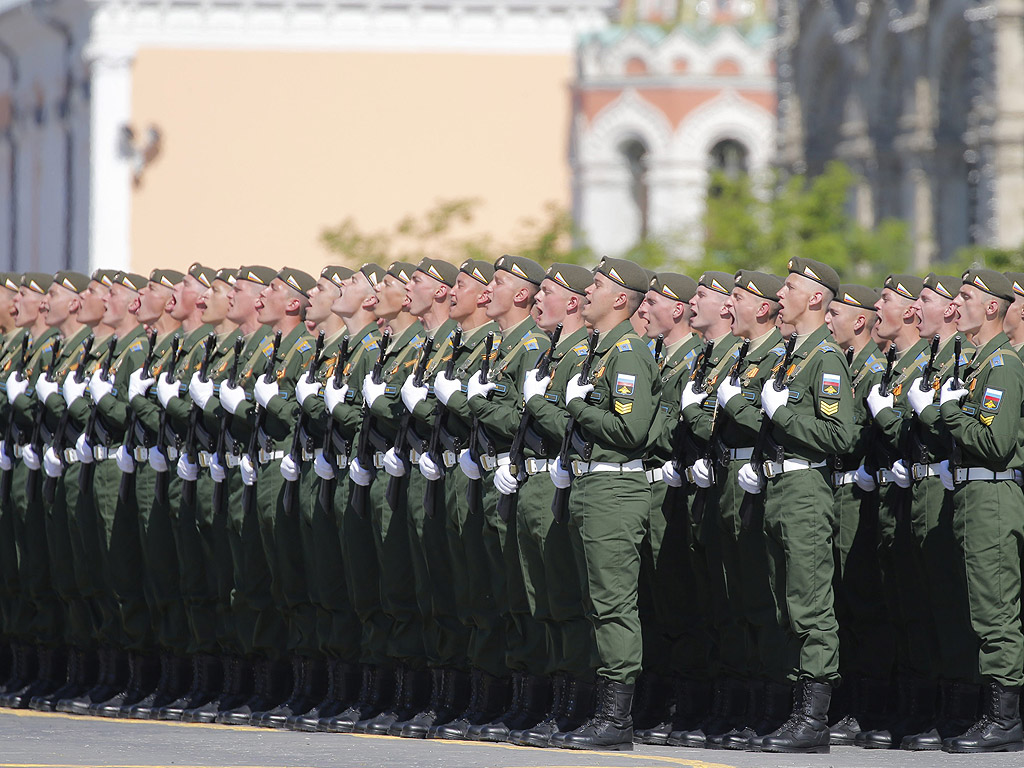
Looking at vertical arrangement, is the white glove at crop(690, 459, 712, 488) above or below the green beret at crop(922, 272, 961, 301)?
below

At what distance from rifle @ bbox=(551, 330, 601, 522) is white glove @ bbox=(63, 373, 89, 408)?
116 inches

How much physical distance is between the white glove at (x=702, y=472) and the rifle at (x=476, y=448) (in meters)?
0.84

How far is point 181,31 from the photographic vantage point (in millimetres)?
34188

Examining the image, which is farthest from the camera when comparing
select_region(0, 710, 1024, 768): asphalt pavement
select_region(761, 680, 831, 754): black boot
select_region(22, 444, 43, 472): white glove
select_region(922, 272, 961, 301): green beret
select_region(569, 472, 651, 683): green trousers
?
select_region(22, 444, 43, 472): white glove

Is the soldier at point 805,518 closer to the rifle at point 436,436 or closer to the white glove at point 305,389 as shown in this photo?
the rifle at point 436,436

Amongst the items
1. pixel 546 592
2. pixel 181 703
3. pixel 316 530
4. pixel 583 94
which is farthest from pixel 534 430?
pixel 583 94

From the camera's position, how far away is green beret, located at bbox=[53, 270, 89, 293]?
11562mm

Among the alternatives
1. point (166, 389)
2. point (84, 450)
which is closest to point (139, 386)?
point (166, 389)

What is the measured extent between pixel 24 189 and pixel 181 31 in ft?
17.5

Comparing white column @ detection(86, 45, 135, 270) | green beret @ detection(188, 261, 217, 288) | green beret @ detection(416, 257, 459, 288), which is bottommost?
green beret @ detection(416, 257, 459, 288)

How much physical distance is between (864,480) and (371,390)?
1.97 metres

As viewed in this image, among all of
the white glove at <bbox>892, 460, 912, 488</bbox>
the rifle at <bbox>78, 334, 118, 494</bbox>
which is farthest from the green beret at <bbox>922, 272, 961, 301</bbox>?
the rifle at <bbox>78, 334, 118, 494</bbox>

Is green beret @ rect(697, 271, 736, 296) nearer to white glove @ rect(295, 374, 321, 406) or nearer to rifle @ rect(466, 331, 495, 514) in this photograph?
rifle @ rect(466, 331, 495, 514)

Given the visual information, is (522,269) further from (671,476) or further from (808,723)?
(808,723)
